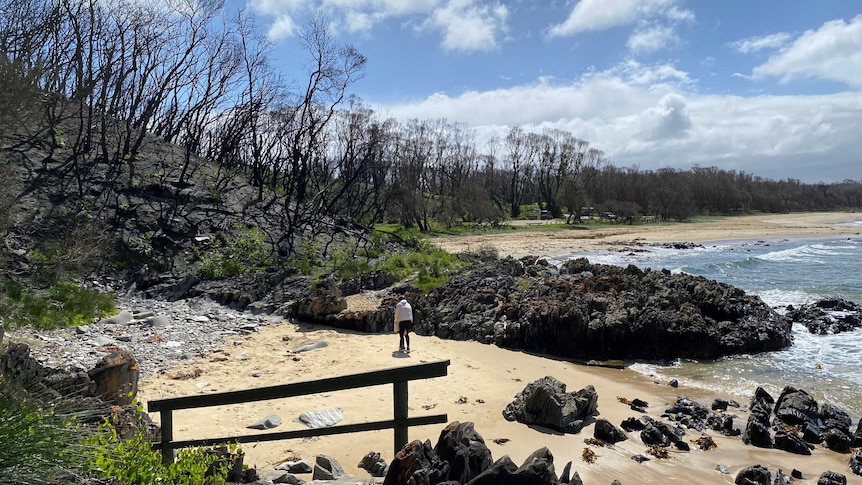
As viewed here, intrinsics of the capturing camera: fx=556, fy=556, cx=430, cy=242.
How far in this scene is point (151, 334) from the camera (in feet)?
41.0

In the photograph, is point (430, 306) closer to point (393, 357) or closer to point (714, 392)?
point (393, 357)

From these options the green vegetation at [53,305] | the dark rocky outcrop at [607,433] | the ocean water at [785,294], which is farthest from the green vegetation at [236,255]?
the dark rocky outcrop at [607,433]

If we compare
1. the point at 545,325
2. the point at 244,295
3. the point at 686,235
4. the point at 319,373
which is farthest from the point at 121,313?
the point at 686,235

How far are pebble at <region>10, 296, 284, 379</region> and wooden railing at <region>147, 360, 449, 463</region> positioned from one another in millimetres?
4767

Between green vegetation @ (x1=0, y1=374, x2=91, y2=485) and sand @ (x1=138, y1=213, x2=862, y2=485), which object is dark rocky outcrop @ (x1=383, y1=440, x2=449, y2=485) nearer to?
green vegetation @ (x1=0, y1=374, x2=91, y2=485)

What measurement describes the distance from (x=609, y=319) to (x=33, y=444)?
46.3 feet

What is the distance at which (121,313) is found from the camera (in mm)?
13961

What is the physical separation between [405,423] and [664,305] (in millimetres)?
13954

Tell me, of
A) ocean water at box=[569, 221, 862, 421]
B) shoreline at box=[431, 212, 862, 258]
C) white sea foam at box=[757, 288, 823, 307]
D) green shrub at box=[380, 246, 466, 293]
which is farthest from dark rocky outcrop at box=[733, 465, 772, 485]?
shoreline at box=[431, 212, 862, 258]

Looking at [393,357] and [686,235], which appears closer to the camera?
[393,357]

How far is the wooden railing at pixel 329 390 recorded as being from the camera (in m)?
4.27

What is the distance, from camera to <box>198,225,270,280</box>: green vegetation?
61.9ft

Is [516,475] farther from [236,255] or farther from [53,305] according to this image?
[236,255]

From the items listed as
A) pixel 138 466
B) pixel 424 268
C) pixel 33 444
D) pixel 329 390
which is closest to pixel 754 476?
pixel 329 390
